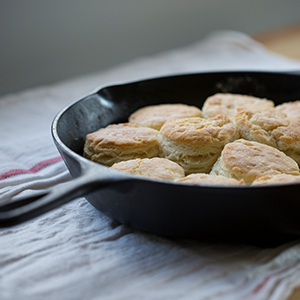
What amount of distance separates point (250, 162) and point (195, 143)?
7.6 inches

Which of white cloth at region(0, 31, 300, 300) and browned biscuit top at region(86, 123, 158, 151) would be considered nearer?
white cloth at region(0, 31, 300, 300)

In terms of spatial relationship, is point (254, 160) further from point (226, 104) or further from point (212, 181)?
point (226, 104)

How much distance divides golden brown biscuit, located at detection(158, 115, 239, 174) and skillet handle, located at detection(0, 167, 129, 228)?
1.29 ft

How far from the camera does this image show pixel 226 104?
1642 mm

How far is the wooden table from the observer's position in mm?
4113

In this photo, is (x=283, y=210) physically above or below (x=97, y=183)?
below

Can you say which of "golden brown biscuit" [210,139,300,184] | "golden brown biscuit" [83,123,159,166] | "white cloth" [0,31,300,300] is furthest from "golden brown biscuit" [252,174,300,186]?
"golden brown biscuit" [83,123,159,166]

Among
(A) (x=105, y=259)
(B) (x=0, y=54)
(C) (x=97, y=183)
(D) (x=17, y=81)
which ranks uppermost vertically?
(B) (x=0, y=54)

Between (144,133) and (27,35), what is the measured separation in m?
1.90

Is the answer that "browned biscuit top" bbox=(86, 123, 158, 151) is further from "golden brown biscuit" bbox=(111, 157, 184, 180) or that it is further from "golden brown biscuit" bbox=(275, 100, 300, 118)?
"golden brown biscuit" bbox=(275, 100, 300, 118)

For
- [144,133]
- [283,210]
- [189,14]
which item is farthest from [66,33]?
[283,210]

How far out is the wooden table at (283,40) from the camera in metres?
4.11

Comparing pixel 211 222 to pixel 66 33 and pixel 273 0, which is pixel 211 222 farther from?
pixel 273 0

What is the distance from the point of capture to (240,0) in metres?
4.19
